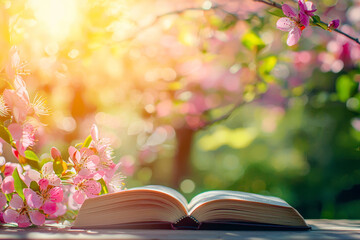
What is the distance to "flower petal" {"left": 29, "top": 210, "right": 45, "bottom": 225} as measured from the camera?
48.2 inches

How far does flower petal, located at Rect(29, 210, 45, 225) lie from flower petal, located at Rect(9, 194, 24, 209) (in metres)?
0.03

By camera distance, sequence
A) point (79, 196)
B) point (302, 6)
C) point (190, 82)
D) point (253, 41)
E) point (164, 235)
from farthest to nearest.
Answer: point (190, 82)
point (253, 41)
point (79, 196)
point (302, 6)
point (164, 235)

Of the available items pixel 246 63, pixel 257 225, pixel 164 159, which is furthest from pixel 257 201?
pixel 164 159

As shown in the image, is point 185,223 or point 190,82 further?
point 190,82

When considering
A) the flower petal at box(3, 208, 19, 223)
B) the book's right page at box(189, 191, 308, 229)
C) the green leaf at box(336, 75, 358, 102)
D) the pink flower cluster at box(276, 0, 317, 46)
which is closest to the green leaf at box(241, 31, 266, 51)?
the green leaf at box(336, 75, 358, 102)

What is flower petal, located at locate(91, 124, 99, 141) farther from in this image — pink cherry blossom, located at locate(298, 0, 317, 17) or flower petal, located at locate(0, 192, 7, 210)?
pink cherry blossom, located at locate(298, 0, 317, 17)

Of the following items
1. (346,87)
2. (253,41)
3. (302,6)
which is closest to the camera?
(302,6)

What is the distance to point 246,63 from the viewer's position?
6.62 feet

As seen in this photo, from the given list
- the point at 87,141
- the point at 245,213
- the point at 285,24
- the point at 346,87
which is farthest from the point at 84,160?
the point at 346,87

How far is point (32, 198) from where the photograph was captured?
47.0 inches

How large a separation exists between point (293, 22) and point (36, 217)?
34.1 inches

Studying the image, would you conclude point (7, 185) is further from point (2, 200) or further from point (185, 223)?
point (185, 223)

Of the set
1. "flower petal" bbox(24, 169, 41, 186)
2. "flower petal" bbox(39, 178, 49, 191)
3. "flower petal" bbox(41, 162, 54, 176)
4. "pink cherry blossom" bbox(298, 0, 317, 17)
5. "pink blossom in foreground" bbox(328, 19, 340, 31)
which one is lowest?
"flower petal" bbox(39, 178, 49, 191)

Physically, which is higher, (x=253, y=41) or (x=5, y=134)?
(x=253, y=41)
